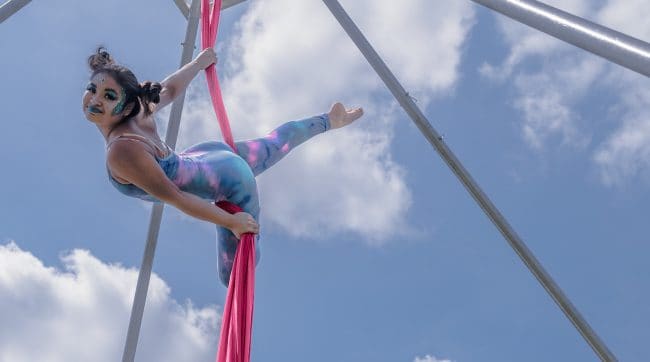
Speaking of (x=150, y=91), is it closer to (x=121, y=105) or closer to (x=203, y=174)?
(x=121, y=105)

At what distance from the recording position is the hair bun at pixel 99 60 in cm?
376

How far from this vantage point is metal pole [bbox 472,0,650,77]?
1826mm

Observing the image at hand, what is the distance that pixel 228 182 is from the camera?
3.66 m

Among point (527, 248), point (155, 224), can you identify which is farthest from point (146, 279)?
point (527, 248)

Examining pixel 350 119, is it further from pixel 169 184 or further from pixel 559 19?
pixel 559 19

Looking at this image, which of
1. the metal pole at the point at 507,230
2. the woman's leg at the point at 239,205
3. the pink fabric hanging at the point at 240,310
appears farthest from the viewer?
the metal pole at the point at 507,230

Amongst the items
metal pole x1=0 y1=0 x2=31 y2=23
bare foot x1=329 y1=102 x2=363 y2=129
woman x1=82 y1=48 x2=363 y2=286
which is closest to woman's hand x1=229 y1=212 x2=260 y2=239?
woman x1=82 y1=48 x2=363 y2=286

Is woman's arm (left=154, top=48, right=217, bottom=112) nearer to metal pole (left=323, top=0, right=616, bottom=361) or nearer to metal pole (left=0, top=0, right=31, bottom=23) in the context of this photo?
metal pole (left=0, top=0, right=31, bottom=23)

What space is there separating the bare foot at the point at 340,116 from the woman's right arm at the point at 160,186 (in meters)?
1.44

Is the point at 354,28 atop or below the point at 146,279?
atop

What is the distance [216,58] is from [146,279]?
4.45 feet

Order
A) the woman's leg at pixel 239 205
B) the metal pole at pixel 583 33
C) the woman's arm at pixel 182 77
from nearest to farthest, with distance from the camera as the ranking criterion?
the metal pole at pixel 583 33, the woman's leg at pixel 239 205, the woman's arm at pixel 182 77

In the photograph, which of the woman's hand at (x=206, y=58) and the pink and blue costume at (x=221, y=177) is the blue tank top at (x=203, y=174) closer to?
the pink and blue costume at (x=221, y=177)

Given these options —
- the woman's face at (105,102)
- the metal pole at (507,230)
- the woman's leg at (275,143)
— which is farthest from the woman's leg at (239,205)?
the metal pole at (507,230)
